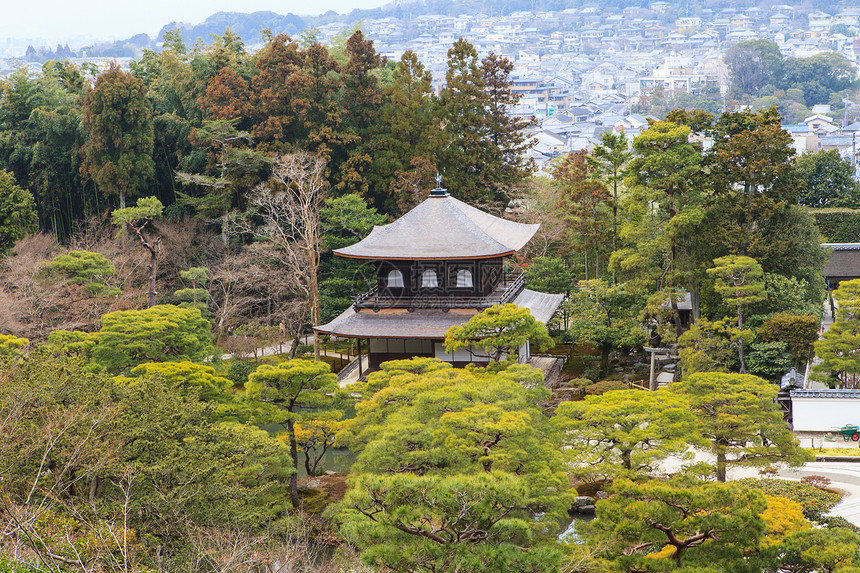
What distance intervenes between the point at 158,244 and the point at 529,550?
20.1m

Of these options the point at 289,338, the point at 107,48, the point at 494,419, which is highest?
the point at 107,48

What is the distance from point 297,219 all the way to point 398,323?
7.80 metres

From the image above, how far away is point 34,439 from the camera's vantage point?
43.2ft

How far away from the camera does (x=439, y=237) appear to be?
1030 inches

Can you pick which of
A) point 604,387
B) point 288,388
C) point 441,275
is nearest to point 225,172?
point 441,275

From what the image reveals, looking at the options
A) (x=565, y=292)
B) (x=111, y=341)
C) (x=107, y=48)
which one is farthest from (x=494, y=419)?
(x=107, y=48)

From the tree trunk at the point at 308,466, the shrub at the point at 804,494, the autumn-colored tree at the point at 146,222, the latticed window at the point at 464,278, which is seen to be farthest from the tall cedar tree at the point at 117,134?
the shrub at the point at 804,494

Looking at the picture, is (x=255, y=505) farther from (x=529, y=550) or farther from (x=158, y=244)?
(x=158, y=244)

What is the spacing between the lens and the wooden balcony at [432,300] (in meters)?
25.4

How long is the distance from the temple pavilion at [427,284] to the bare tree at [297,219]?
3.09 meters

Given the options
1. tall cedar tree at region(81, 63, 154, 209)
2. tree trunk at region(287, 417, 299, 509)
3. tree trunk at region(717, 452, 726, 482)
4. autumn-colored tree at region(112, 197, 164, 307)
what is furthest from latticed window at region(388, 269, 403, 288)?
tall cedar tree at region(81, 63, 154, 209)

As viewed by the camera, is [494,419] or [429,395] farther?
[429,395]

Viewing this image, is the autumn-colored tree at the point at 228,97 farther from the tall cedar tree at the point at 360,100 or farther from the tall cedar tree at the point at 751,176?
the tall cedar tree at the point at 751,176

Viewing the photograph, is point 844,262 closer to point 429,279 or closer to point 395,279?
point 429,279
